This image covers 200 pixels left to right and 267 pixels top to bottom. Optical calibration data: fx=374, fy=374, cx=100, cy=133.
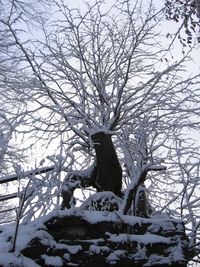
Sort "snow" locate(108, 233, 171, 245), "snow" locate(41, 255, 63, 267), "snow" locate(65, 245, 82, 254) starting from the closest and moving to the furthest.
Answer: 1. "snow" locate(41, 255, 63, 267)
2. "snow" locate(65, 245, 82, 254)
3. "snow" locate(108, 233, 171, 245)

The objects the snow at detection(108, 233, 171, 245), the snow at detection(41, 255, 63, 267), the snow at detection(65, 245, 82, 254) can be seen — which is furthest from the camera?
the snow at detection(108, 233, 171, 245)

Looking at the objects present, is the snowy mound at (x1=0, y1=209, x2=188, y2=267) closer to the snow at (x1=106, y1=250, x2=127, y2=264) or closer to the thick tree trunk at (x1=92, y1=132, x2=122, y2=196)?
the snow at (x1=106, y1=250, x2=127, y2=264)

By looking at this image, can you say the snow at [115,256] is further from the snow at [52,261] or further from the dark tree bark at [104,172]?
the dark tree bark at [104,172]

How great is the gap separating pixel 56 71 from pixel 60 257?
5969 mm

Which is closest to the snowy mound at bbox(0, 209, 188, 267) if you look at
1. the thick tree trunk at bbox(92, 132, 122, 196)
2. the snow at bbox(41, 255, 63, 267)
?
the snow at bbox(41, 255, 63, 267)

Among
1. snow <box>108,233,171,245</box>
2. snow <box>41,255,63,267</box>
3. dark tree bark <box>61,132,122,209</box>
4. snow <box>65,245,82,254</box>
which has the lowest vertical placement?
snow <box>41,255,63,267</box>

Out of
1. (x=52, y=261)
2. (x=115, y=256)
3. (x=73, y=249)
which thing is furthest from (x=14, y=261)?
(x=115, y=256)

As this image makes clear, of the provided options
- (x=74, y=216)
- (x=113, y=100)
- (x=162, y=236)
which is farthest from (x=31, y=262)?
(x=113, y=100)

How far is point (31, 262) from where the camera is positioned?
4.34 metres

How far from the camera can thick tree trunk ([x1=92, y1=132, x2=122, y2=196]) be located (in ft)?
24.1

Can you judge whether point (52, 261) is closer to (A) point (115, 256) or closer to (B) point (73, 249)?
(B) point (73, 249)

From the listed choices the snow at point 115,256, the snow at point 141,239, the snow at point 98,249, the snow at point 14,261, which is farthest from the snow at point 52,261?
the snow at point 141,239

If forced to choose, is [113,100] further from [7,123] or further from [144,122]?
[7,123]

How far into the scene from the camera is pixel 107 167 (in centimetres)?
734
